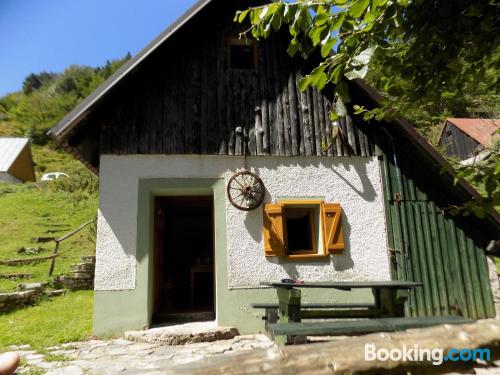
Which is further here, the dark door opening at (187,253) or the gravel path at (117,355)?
the dark door opening at (187,253)

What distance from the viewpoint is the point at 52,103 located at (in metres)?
49.4

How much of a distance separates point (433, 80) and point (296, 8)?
1.43 meters

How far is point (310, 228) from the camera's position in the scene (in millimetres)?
7016

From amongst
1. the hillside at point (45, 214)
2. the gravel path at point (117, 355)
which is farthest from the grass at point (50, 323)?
the hillside at point (45, 214)

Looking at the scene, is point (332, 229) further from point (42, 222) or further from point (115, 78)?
point (42, 222)

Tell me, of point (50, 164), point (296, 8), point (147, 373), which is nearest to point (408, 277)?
point (296, 8)

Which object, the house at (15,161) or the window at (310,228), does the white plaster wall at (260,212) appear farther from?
the house at (15,161)

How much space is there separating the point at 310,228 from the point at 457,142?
2886 centimetres

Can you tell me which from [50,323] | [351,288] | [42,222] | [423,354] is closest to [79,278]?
[50,323]

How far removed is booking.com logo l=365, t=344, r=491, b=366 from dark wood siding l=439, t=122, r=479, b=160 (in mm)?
30819

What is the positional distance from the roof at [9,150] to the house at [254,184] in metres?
24.8

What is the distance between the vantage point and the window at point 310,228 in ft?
21.0

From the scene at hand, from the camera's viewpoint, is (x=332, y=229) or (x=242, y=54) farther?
(x=242, y=54)

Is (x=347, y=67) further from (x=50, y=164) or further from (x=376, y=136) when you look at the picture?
(x=50, y=164)
